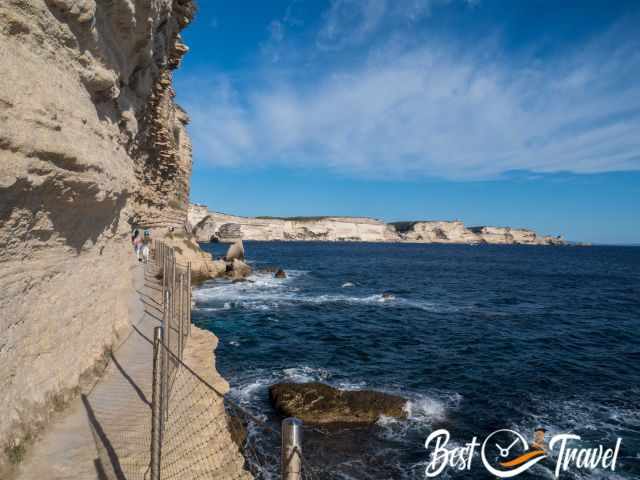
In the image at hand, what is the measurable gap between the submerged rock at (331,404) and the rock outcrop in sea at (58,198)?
4.09 meters

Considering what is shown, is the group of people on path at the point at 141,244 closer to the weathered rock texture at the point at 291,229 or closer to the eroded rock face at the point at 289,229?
the weathered rock texture at the point at 291,229

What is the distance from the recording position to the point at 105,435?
4.68 m

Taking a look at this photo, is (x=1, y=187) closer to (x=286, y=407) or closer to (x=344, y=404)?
(x=286, y=407)

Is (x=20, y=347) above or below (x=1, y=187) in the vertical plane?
below

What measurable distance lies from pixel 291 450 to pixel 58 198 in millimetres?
3949

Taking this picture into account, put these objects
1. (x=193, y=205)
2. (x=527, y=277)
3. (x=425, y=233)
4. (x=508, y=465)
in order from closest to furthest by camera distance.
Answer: (x=508, y=465), (x=527, y=277), (x=193, y=205), (x=425, y=233)

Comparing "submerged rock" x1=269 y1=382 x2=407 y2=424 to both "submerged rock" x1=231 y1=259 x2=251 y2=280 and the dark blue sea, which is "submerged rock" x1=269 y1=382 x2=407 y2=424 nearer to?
the dark blue sea

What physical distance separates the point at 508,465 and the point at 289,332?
34.0ft

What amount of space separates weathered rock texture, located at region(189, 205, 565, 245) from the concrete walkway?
10703 cm

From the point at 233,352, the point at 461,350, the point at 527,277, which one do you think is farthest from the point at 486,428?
the point at 527,277

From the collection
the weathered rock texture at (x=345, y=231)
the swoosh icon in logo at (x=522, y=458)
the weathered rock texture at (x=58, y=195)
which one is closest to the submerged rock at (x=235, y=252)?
the weathered rock texture at (x=58, y=195)

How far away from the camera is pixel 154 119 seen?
16.4 meters

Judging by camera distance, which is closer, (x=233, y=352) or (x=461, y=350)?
(x=233, y=352)

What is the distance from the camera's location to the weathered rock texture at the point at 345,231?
113188 mm
